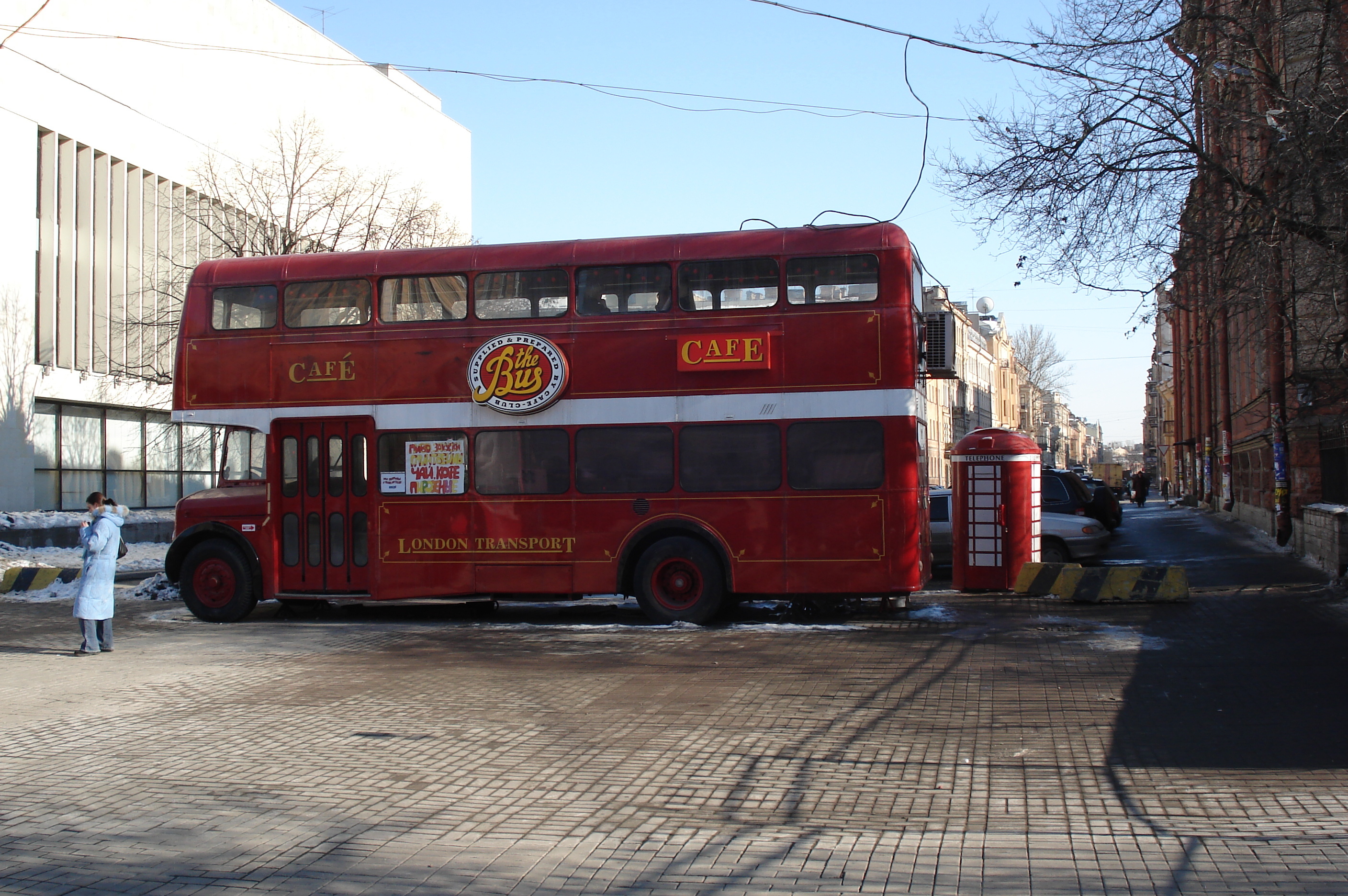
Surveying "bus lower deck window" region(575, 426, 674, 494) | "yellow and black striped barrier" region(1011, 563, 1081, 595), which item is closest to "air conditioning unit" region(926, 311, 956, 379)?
"yellow and black striped barrier" region(1011, 563, 1081, 595)

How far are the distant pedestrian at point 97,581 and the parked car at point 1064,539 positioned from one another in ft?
37.1

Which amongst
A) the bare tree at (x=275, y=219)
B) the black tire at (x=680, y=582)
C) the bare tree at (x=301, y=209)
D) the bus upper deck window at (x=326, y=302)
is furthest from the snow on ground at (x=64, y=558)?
the black tire at (x=680, y=582)

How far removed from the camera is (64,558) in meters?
24.7

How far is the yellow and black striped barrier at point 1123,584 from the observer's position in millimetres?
13891

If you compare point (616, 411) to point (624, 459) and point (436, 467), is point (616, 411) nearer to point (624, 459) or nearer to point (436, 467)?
point (624, 459)

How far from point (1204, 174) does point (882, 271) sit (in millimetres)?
4862

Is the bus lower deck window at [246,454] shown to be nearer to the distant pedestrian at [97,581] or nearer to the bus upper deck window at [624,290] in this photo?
the distant pedestrian at [97,581]

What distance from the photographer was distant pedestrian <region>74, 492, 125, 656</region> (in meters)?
11.2

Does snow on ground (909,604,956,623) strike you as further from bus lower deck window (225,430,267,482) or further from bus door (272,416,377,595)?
bus lower deck window (225,430,267,482)

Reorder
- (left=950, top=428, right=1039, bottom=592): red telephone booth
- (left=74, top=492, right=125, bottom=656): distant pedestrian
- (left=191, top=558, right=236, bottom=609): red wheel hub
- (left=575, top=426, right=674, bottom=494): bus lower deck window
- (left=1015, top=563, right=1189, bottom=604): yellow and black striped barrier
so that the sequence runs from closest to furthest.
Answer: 1. (left=74, top=492, right=125, bottom=656): distant pedestrian
2. (left=575, top=426, right=674, bottom=494): bus lower deck window
3. (left=1015, top=563, right=1189, bottom=604): yellow and black striped barrier
4. (left=191, top=558, right=236, bottom=609): red wheel hub
5. (left=950, top=428, right=1039, bottom=592): red telephone booth

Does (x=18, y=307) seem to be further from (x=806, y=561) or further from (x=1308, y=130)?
(x=1308, y=130)

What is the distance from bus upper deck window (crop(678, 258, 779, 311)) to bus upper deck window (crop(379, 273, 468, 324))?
2.67 metres

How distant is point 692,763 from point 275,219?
2861cm

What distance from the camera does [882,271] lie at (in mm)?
→ 12539
